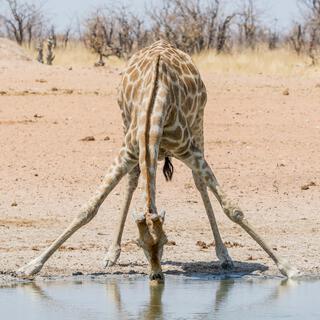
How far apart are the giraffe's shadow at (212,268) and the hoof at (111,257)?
1.11 ft

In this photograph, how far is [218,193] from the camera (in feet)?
25.2

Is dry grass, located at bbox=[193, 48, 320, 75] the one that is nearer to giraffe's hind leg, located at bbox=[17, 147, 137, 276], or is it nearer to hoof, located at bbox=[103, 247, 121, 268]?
hoof, located at bbox=[103, 247, 121, 268]

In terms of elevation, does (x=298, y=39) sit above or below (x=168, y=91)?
below

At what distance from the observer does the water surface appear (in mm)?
6625

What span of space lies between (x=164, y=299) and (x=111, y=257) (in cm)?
120

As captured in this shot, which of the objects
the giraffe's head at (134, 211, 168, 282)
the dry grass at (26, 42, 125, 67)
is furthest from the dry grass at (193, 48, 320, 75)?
the giraffe's head at (134, 211, 168, 282)

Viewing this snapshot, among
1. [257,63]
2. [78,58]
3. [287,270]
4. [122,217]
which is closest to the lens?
[287,270]

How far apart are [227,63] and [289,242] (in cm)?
1260

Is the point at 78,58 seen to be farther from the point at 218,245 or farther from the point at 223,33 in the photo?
the point at 218,245

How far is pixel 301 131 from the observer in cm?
1405

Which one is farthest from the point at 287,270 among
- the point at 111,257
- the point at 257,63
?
the point at 257,63

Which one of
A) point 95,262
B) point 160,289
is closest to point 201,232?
point 95,262

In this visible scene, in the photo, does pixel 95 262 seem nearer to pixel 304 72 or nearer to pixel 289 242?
pixel 289 242

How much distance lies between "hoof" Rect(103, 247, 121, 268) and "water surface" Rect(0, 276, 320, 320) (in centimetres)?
39
